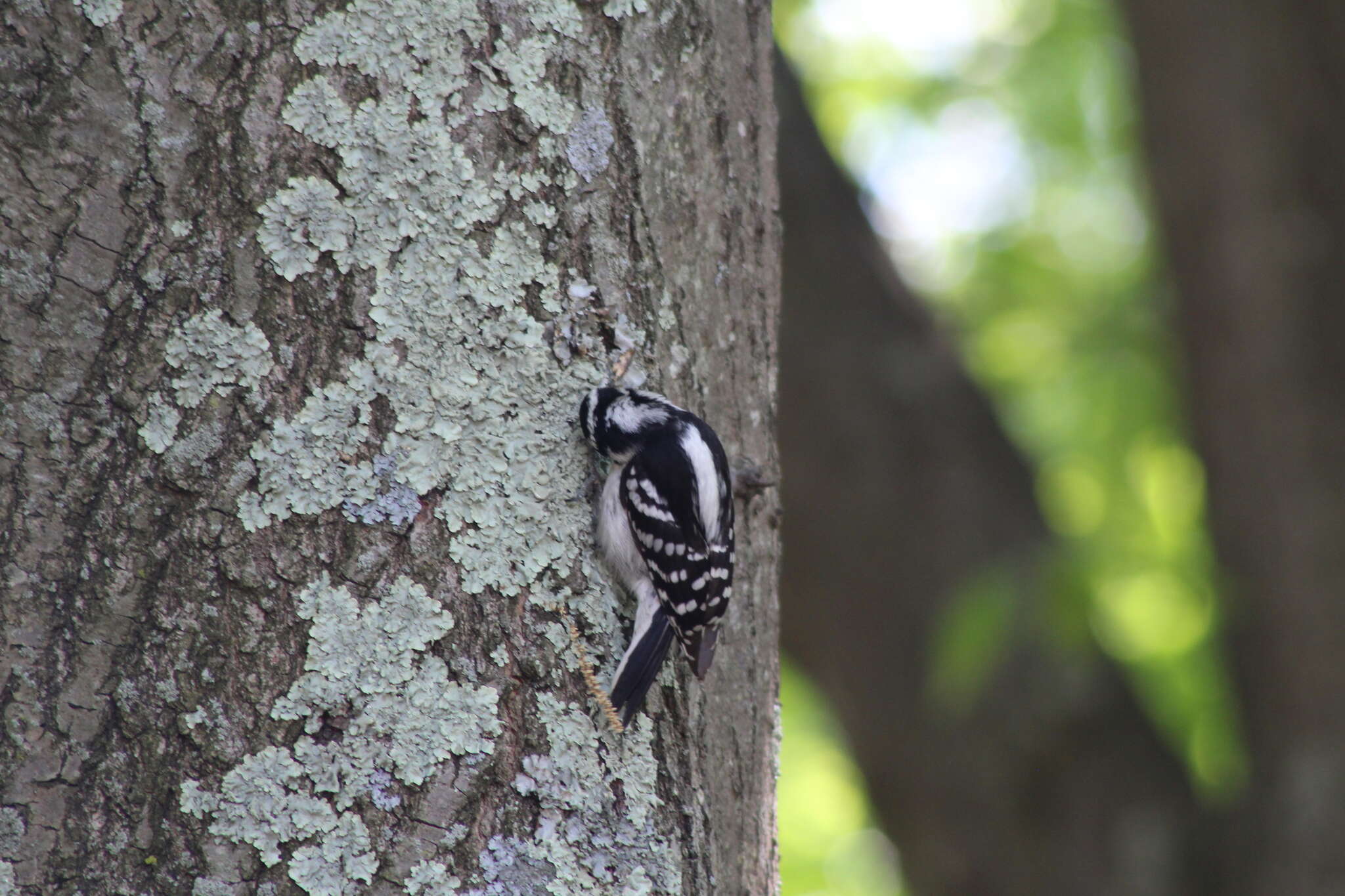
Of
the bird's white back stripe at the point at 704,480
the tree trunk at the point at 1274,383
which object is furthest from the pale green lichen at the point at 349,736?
the tree trunk at the point at 1274,383

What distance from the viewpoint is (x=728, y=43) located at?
7.16 feet

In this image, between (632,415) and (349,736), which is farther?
(632,415)

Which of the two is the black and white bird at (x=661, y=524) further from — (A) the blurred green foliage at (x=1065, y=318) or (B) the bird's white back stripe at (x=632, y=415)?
(A) the blurred green foliage at (x=1065, y=318)

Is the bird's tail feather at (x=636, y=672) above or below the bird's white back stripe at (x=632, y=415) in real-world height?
below

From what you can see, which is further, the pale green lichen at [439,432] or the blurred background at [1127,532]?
the blurred background at [1127,532]

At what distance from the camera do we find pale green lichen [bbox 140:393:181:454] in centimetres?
164

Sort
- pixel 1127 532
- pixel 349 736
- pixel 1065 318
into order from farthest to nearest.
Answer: pixel 1065 318 → pixel 1127 532 → pixel 349 736

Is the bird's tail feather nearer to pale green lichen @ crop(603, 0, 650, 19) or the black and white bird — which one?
the black and white bird

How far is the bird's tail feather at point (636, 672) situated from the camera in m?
1.81

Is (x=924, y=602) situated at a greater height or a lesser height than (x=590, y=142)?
greater

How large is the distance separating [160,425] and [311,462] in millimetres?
217

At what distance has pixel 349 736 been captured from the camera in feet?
5.37

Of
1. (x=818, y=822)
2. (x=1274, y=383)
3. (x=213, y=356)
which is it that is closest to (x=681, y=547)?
(x=213, y=356)

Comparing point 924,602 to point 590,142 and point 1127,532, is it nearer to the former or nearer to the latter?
point 1127,532
